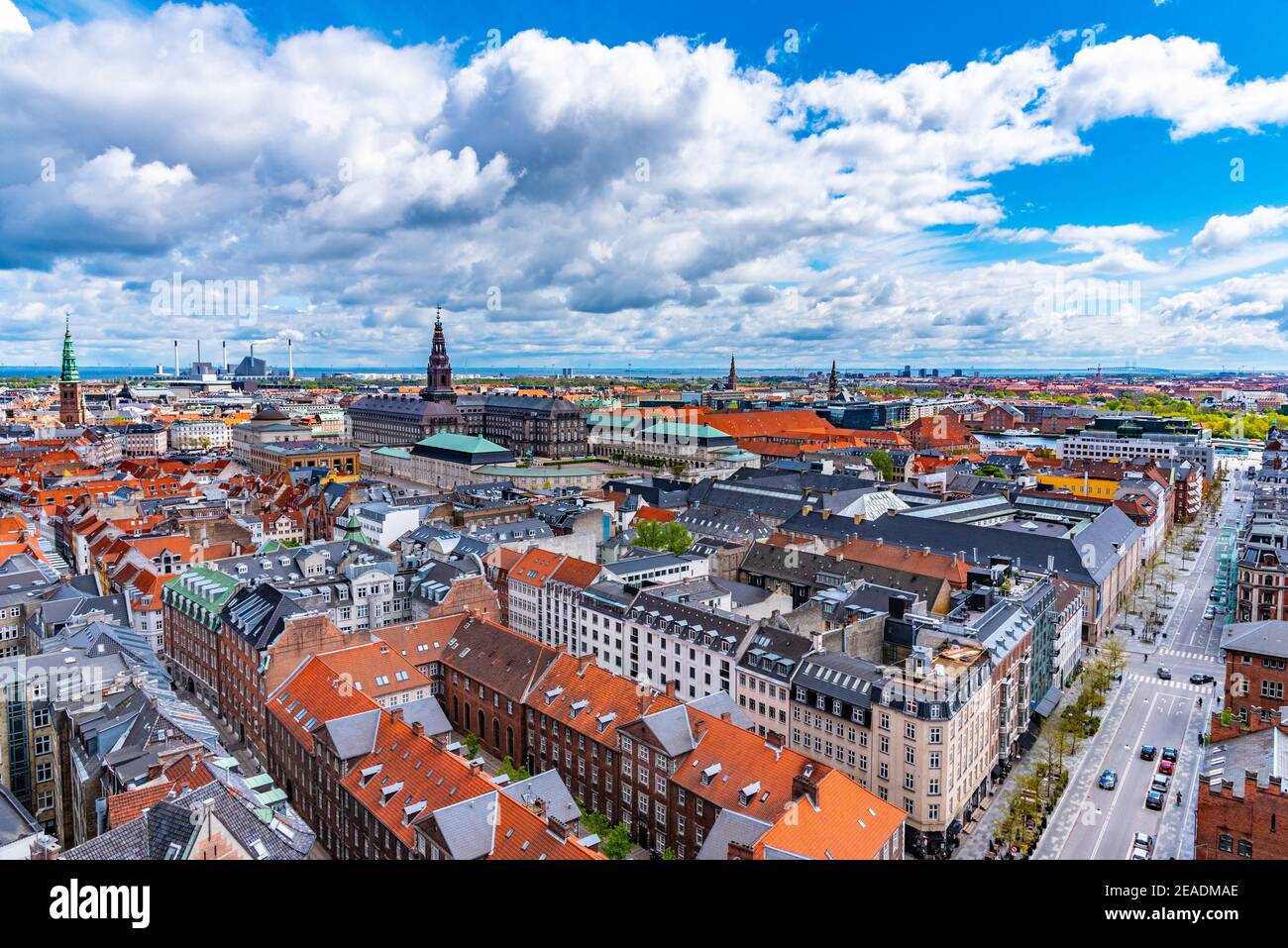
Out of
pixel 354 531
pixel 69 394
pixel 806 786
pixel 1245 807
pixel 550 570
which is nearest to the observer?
pixel 806 786

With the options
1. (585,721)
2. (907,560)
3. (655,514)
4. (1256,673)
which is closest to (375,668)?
(585,721)

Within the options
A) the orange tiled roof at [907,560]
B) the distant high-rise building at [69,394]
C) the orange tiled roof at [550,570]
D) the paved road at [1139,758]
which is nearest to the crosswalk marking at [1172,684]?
the paved road at [1139,758]

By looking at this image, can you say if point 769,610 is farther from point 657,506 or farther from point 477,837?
point 657,506

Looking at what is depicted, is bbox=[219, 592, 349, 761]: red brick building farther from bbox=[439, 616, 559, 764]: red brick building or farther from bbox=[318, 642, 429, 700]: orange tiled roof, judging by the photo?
bbox=[439, 616, 559, 764]: red brick building

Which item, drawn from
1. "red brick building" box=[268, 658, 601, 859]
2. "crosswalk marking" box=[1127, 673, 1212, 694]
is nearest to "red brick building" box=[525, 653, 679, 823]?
"red brick building" box=[268, 658, 601, 859]

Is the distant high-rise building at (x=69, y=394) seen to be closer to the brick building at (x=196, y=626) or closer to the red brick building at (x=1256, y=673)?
the brick building at (x=196, y=626)

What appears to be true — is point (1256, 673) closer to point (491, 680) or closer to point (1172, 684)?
point (1172, 684)
